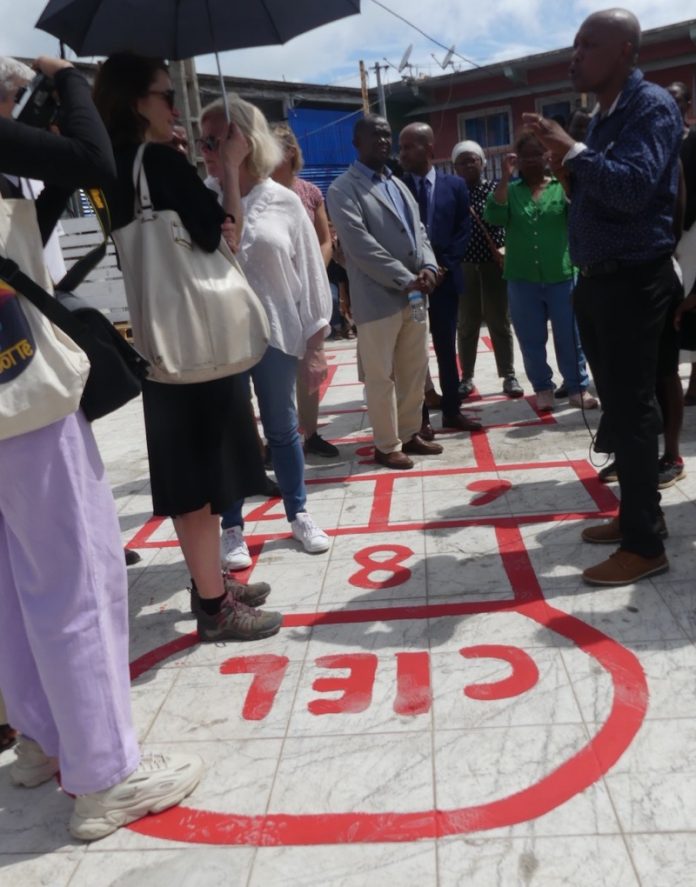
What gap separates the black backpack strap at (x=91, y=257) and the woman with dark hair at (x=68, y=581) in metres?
0.11

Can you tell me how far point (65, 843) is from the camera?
2.09m

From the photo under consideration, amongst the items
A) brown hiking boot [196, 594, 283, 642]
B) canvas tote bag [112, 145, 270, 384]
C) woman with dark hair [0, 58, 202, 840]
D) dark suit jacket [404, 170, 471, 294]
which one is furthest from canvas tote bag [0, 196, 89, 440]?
dark suit jacket [404, 170, 471, 294]

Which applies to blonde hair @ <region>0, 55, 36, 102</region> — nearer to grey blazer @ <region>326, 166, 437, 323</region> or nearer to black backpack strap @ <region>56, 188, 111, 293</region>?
black backpack strap @ <region>56, 188, 111, 293</region>

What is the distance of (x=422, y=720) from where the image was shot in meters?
2.44

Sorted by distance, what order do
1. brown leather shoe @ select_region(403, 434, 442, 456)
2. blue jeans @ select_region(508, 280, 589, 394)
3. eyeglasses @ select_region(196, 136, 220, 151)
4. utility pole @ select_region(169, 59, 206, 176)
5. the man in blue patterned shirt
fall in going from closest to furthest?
the man in blue patterned shirt
eyeglasses @ select_region(196, 136, 220, 151)
brown leather shoe @ select_region(403, 434, 442, 456)
blue jeans @ select_region(508, 280, 589, 394)
utility pole @ select_region(169, 59, 206, 176)

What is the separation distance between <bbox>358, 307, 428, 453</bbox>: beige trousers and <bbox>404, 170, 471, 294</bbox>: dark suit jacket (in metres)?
0.76

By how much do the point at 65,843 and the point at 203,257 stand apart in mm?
1697

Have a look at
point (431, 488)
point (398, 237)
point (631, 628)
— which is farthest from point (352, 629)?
point (398, 237)

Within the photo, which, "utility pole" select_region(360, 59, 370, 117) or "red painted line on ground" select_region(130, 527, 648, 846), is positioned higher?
"utility pole" select_region(360, 59, 370, 117)

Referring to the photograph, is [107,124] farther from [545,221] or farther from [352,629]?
[545,221]

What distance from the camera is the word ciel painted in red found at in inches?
100

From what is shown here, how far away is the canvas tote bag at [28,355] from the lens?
1814mm

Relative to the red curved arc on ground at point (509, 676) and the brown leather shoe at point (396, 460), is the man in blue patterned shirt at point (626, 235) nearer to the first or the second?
the red curved arc on ground at point (509, 676)

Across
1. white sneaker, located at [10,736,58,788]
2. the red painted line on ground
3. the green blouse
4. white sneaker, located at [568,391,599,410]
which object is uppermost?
the green blouse
